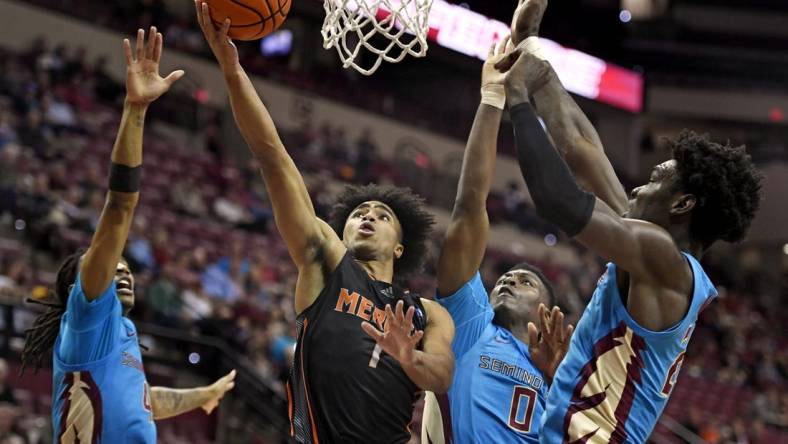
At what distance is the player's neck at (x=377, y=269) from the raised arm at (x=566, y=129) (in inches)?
35.1

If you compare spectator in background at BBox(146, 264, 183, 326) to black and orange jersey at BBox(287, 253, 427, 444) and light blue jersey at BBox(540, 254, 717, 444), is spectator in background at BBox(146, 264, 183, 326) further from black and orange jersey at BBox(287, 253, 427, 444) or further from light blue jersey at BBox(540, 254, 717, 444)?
light blue jersey at BBox(540, 254, 717, 444)

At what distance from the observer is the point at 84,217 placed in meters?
11.2

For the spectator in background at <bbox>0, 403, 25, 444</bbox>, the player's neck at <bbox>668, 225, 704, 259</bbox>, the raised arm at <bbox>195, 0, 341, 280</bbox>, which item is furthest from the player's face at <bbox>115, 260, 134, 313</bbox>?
the spectator in background at <bbox>0, 403, 25, 444</bbox>

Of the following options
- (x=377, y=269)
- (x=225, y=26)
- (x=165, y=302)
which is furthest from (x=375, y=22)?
(x=165, y=302)

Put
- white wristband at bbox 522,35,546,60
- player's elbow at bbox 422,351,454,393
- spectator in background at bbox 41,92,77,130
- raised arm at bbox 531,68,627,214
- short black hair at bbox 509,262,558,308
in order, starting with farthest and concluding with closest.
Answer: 1. spectator in background at bbox 41,92,77,130
2. short black hair at bbox 509,262,558,308
3. raised arm at bbox 531,68,627,214
4. white wristband at bbox 522,35,546,60
5. player's elbow at bbox 422,351,454,393

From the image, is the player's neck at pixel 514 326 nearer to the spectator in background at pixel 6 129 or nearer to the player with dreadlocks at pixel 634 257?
the player with dreadlocks at pixel 634 257

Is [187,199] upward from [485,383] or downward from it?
downward

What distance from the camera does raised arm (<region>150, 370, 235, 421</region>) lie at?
5.37 metres

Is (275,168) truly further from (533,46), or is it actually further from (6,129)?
(6,129)

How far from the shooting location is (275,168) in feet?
13.4

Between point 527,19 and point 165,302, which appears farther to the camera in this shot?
point 165,302

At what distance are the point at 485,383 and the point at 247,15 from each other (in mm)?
1852

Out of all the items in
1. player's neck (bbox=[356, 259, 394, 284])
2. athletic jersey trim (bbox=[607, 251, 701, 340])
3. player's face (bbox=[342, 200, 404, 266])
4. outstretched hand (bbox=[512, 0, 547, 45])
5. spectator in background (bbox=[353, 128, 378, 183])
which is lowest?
spectator in background (bbox=[353, 128, 378, 183])

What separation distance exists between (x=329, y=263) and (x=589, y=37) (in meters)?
23.9
